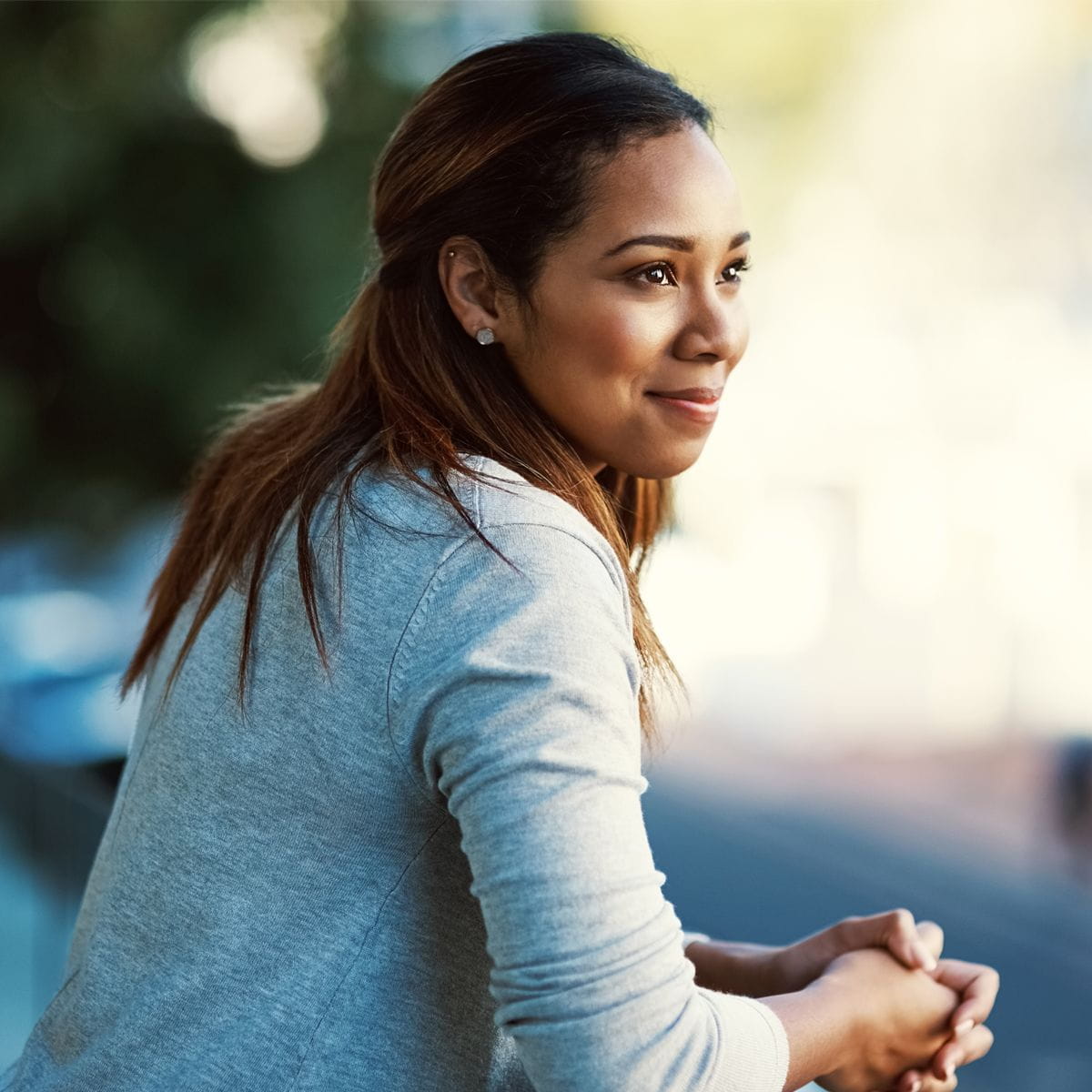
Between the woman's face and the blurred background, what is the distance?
291 mm

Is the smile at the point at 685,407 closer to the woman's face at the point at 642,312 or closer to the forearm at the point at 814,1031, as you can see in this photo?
the woman's face at the point at 642,312

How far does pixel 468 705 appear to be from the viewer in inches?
40.4

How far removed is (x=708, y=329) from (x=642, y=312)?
0.08 metres

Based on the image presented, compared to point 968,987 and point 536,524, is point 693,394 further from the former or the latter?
point 968,987

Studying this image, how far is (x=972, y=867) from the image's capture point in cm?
880

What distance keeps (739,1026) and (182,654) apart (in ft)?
1.94

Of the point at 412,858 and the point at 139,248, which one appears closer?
the point at 412,858

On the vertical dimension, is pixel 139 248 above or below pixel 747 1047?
above

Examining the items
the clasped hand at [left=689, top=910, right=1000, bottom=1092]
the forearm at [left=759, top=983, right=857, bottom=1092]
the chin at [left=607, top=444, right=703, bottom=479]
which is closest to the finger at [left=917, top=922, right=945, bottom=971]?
the clasped hand at [left=689, top=910, right=1000, bottom=1092]

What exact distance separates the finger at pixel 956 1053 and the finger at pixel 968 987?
0.01 metres

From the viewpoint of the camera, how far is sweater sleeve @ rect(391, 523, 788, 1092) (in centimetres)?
100

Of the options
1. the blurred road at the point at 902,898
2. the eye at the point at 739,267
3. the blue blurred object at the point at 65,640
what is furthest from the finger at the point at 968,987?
the blue blurred object at the point at 65,640

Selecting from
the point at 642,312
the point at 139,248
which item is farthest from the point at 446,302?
the point at 139,248

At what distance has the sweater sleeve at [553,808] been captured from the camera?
998 mm
